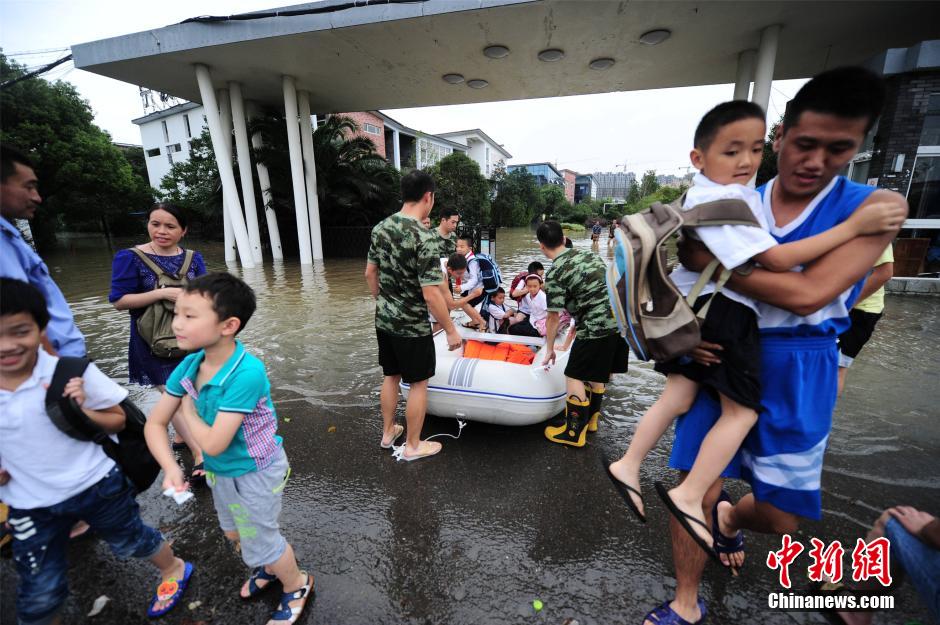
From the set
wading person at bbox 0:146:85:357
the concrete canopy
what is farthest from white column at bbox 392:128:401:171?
wading person at bbox 0:146:85:357

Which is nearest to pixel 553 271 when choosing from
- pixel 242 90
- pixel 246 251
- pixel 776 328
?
pixel 776 328

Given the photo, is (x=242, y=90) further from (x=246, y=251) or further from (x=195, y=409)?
(x=195, y=409)

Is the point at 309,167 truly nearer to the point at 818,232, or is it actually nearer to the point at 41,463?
the point at 41,463

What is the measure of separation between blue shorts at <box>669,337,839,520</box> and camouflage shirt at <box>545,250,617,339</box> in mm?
1633

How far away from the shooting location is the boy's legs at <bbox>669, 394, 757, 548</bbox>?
1500 millimetres

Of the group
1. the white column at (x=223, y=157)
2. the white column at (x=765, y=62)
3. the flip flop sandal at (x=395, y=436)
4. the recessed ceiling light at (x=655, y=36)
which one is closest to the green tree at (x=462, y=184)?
the white column at (x=223, y=157)

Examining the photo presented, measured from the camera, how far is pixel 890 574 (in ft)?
5.27

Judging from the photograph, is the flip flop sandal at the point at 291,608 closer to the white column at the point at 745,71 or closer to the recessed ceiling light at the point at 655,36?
the recessed ceiling light at the point at 655,36

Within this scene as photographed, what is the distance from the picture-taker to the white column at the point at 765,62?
10.1 metres

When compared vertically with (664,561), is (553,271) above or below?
above

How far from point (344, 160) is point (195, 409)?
18084 mm

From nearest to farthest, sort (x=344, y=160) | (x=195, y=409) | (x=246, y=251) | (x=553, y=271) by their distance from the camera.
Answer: (x=195, y=409) < (x=553, y=271) < (x=246, y=251) < (x=344, y=160)

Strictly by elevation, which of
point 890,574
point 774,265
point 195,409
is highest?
point 774,265

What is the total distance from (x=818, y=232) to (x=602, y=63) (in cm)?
1338
